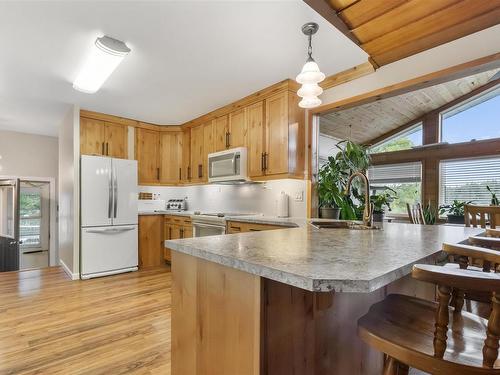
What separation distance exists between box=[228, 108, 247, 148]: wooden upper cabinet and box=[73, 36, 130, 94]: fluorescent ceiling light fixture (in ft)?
5.34

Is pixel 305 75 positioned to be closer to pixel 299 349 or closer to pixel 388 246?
pixel 388 246

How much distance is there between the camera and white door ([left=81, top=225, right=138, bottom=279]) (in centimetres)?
388

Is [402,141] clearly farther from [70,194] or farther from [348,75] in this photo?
[70,194]

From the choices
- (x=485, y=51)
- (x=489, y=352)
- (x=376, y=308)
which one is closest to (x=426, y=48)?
(x=485, y=51)

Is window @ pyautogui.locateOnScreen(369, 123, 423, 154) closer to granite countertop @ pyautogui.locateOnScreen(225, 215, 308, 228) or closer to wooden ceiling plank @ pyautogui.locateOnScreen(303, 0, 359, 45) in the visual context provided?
granite countertop @ pyautogui.locateOnScreen(225, 215, 308, 228)

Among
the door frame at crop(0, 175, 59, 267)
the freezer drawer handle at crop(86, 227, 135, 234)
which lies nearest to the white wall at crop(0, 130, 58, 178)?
the door frame at crop(0, 175, 59, 267)

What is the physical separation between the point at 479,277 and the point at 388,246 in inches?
21.1

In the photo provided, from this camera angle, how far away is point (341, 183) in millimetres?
3135

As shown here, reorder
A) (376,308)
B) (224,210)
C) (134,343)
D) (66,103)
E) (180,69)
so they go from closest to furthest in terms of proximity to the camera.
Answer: (376,308) → (134,343) → (180,69) → (66,103) → (224,210)

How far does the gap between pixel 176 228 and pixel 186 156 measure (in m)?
1.35

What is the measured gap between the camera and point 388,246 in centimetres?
116

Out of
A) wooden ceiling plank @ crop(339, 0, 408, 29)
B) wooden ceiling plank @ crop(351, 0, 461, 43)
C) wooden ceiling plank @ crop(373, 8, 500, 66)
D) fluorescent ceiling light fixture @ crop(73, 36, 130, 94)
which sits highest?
fluorescent ceiling light fixture @ crop(73, 36, 130, 94)

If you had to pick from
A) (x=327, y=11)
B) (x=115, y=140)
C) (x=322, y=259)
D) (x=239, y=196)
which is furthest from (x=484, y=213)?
(x=115, y=140)

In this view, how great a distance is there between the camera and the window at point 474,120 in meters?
4.93
